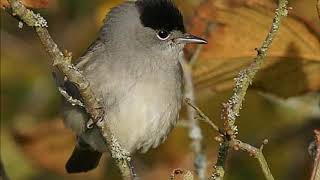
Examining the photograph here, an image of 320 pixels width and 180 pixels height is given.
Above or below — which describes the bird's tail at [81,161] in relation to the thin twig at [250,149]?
below

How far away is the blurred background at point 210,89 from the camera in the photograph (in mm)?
4340

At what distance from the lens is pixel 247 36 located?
438 cm

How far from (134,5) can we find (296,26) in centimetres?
108

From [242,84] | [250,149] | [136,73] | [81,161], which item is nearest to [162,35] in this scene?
[136,73]

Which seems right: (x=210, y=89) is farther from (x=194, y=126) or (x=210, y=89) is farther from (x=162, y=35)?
(x=162, y=35)

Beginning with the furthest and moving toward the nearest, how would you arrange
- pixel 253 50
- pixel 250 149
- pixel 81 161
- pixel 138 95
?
1. pixel 81 161
2. pixel 138 95
3. pixel 253 50
4. pixel 250 149

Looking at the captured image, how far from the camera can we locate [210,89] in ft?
15.7

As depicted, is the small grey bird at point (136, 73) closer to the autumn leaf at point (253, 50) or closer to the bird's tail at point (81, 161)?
the autumn leaf at point (253, 50)

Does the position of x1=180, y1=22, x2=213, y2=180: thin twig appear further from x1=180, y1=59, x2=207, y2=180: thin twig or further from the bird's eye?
the bird's eye

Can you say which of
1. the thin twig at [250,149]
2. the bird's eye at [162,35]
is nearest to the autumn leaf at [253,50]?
the bird's eye at [162,35]

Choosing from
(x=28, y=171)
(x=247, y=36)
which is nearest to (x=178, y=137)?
(x=28, y=171)

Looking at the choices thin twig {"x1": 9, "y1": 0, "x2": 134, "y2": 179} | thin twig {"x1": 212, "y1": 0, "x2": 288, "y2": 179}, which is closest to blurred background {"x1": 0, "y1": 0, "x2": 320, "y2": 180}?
thin twig {"x1": 9, "y1": 0, "x2": 134, "y2": 179}

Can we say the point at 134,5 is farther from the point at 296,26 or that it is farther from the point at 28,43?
the point at 28,43

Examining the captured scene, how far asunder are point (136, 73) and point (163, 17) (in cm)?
36
